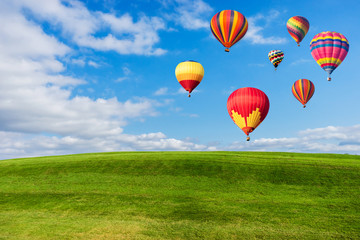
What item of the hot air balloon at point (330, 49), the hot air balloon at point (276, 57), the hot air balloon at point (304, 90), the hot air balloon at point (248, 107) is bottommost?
the hot air balloon at point (248, 107)

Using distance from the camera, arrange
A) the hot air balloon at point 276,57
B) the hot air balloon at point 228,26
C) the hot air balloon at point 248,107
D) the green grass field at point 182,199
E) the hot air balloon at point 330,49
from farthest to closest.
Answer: the hot air balloon at point 276,57 → the hot air balloon at point 330,49 → the hot air balloon at point 228,26 → the hot air balloon at point 248,107 → the green grass field at point 182,199

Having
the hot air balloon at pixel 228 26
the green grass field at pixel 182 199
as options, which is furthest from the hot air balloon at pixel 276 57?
the green grass field at pixel 182 199

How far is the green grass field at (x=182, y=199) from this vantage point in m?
14.2

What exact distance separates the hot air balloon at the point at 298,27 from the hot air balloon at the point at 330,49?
36.8 feet

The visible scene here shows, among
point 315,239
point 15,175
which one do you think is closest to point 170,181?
point 315,239

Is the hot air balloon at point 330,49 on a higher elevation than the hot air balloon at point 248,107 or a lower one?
higher

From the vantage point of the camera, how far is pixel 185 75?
41.6 meters

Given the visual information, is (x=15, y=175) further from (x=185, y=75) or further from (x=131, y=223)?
(x=185, y=75)

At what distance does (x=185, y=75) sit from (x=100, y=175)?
68.6ft

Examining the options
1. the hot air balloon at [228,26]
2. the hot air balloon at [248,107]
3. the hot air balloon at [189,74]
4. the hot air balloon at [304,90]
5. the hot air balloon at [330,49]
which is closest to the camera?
the hot air balloon at [248,107]

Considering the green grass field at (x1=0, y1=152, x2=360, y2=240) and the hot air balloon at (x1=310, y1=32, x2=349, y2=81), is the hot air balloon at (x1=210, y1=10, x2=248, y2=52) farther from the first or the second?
the green grass field at (x1=0, y1=152, x2=360, y2=240)

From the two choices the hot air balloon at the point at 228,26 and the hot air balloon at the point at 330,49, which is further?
the hot air balloon at the point at 330,49

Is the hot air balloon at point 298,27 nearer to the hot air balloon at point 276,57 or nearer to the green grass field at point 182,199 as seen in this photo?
the hot air balloon at point 276,57

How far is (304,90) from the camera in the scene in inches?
2010
